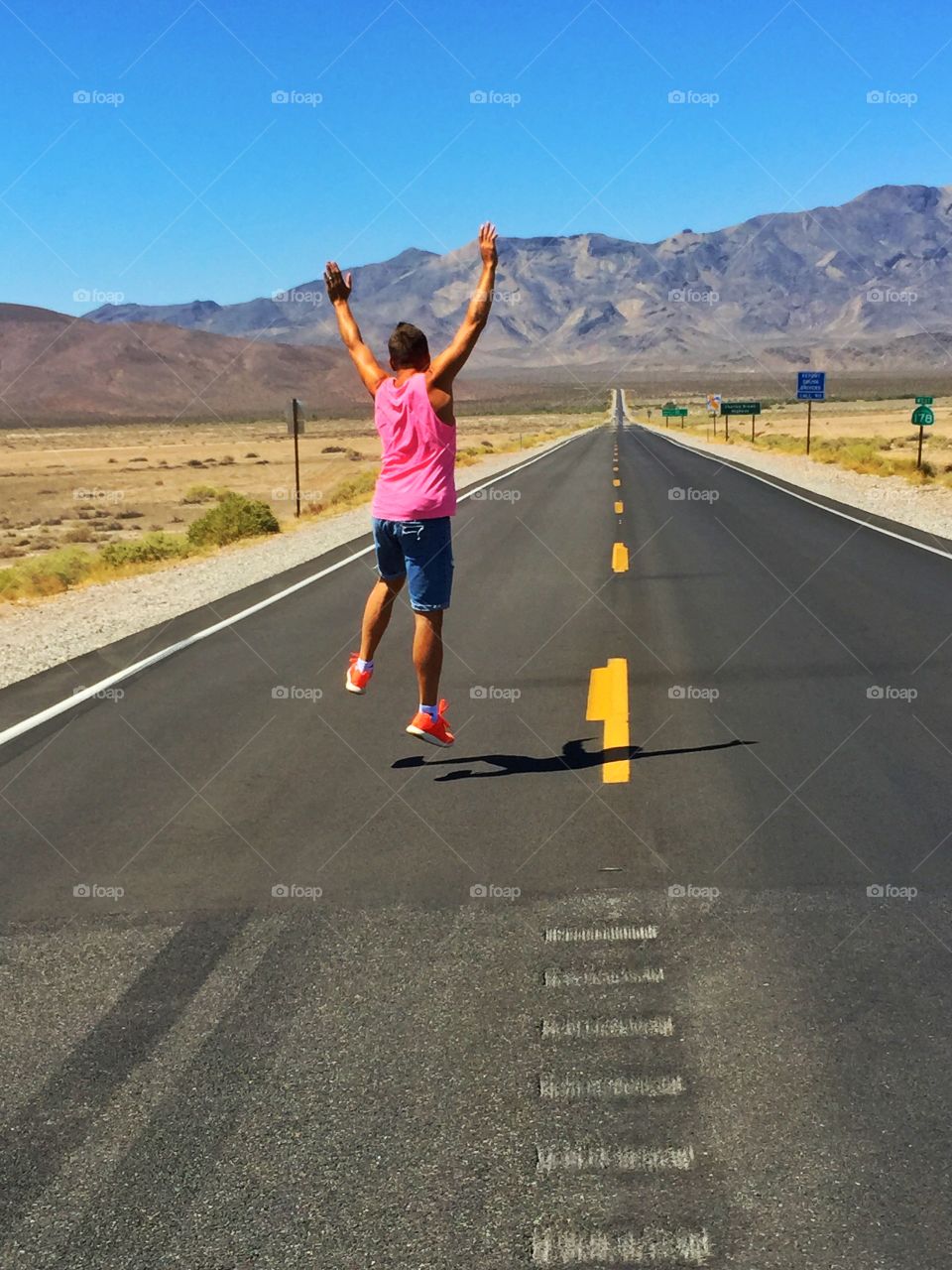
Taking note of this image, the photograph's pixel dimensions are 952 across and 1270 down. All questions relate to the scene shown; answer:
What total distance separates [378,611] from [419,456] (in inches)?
47.4

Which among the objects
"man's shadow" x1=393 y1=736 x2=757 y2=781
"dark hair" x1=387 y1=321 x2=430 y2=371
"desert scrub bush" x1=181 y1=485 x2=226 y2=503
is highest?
"dark hair" x1=387 y1=321 x2=430 y2=371

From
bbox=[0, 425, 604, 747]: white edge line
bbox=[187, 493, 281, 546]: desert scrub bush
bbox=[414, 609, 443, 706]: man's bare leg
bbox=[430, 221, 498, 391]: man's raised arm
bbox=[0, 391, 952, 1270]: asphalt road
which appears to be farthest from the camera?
bbox=[187, 493, 281, 546]: desert scrub bush

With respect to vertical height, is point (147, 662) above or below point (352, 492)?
above

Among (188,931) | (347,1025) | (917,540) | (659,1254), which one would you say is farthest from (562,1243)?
(917,540)

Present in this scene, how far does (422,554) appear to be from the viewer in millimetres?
6621

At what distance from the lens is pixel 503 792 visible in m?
6.53

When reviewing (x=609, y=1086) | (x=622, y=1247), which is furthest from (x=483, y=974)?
(x=622, y=1247)

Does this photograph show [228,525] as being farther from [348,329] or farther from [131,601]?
[348,329]

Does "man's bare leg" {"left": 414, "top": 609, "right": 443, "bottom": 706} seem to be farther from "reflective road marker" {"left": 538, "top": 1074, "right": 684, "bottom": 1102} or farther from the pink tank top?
"reflective road marker" {"left": 538, "top": 1074, "right": 684, "bottom": 1102}

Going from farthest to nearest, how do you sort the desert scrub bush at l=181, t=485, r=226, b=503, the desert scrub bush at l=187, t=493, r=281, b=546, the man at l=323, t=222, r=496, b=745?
the desert scrub bush at l=181, t=485, r=226, b=503
the desert scrub bush at l=187, t=493, r=281, b=546
the man at l=323, t=222, r=496, b=745

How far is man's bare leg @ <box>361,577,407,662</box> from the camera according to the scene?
7168mm

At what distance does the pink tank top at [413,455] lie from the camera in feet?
20.6

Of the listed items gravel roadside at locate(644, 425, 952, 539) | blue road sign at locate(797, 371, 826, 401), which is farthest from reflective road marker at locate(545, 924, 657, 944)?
blue road sign at locate(797, 371, 826, 401)

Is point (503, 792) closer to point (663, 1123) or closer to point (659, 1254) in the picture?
point (663, 1123)
